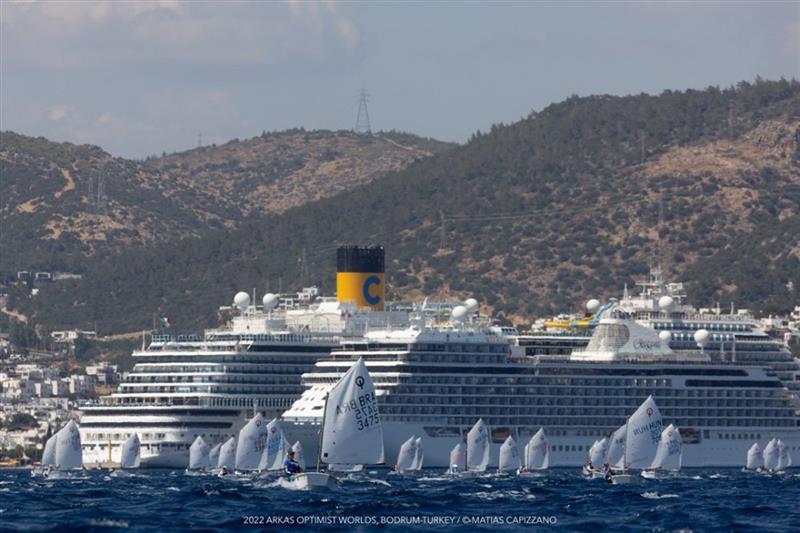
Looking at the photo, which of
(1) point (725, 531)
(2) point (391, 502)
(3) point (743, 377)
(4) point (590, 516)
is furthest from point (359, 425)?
(3) point (743, 377)

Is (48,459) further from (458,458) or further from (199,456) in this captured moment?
(458,458)

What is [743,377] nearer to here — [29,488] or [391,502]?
[29,488]

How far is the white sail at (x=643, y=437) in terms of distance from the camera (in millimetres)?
128750

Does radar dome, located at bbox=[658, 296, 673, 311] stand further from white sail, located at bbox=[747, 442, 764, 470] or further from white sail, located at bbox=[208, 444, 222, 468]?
white sail, located at bbox=[208, 444, 222, 468]

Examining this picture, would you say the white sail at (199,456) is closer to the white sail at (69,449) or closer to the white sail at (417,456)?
the white sail at (69,449)

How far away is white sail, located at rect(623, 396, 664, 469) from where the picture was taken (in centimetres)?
12875

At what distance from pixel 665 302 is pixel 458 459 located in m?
28.1

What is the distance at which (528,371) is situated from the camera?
158 meters

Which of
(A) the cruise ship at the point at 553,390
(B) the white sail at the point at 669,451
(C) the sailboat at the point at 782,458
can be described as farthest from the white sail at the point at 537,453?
(C) the sailboat at the point at 782,458

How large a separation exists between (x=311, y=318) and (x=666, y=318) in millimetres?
24902

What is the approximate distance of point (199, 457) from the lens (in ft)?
479

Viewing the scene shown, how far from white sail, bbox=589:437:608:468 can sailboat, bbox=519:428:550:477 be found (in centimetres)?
282

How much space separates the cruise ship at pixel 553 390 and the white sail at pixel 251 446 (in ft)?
46.7

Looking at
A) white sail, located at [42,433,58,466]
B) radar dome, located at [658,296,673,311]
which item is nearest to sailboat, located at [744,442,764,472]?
radar dome, located at [658,296,673,311]
